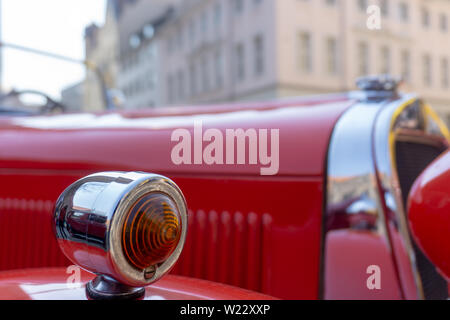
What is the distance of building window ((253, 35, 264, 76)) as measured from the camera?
16.5 meters

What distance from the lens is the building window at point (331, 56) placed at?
16375 millimetres

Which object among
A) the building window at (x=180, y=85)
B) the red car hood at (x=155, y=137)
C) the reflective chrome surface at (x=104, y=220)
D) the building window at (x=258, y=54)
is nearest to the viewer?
the reflective chrome surface at (x=104, y=220)

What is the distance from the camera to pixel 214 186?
1288 mm

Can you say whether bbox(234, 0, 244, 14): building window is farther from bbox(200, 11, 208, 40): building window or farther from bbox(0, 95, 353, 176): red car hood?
bbox(0, 95, 353, 176): red car hood

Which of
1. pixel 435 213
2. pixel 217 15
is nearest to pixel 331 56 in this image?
pixel 217 15

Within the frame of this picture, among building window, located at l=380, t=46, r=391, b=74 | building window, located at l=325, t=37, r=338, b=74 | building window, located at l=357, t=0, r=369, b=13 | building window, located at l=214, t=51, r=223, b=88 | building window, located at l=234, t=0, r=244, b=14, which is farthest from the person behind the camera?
building window, located at l=214, t=51, r=223, b=88

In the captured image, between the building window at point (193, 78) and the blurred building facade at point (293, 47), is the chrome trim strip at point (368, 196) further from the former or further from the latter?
the building window at point (193, 78)

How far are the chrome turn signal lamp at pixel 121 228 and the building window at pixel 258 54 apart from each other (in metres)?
16.2

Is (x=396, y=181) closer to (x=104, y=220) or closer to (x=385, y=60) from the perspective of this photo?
(x=104, y=220)

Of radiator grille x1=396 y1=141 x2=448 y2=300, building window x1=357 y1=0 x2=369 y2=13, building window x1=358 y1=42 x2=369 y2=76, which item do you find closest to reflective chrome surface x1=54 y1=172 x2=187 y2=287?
radiator grille x1=396 y1=141 x2=448 y2=300

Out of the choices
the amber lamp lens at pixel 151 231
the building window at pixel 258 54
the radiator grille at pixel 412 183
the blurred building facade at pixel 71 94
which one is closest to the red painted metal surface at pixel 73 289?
the amber lamp lens at pixel 151 231

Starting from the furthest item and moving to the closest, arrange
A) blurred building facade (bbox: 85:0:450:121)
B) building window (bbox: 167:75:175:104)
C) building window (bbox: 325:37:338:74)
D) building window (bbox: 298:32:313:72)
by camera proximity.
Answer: building window (bbox: 167:75:175:104) → building window (bbox: 325:37:338:74) → building window (bbox: 298:32:313:72) → blurred building facade (bbox: 85:0:450:121)

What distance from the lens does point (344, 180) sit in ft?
3.89

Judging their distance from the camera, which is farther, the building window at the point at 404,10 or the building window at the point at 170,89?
the building window at the point at 170,89
